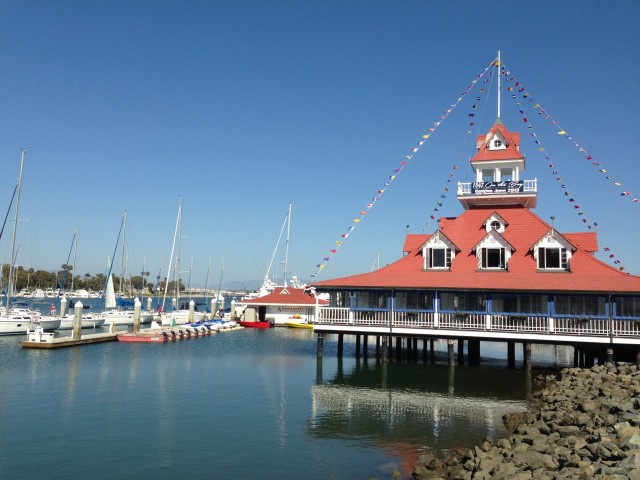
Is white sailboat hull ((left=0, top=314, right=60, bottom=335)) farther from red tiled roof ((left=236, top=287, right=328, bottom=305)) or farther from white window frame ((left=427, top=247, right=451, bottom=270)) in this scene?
white window frame ((left=427, top=247, right=451, bottom=270))

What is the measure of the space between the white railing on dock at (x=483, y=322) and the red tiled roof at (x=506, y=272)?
1824mm

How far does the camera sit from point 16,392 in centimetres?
2686

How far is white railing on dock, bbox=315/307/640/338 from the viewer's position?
29953 millimetres

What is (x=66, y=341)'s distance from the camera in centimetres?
4369

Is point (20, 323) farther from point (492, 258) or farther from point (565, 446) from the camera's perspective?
point (565, 446)

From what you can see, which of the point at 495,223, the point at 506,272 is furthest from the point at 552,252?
the point at 495,223

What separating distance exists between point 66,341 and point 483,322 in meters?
32.2

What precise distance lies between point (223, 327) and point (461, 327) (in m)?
36.7

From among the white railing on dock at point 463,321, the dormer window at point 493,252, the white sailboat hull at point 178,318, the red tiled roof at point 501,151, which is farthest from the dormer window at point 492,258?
the white sailboat hull at point 178,318

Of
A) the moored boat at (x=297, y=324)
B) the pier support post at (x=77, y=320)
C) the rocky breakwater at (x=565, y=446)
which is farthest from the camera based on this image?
the moored boat at (x=297, y=324)

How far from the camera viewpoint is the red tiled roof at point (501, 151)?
39.4 meters

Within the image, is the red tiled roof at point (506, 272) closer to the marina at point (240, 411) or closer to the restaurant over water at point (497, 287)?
the restaurant over water at point (497, 287)

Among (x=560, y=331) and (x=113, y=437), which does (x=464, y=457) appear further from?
(x=560, y=331)

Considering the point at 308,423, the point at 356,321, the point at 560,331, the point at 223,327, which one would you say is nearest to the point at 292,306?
the point at 223,327
